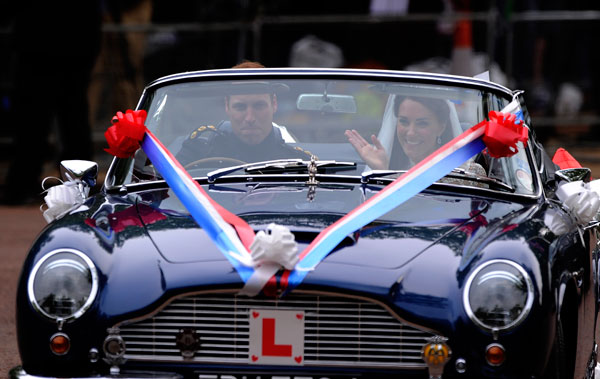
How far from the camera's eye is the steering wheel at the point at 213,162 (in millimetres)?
5118

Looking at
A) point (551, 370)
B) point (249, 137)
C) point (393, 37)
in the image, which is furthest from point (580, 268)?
point (393, 37)

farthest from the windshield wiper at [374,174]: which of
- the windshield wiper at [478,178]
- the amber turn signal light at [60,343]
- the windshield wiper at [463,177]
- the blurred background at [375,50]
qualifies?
the blurred background at [375,50]

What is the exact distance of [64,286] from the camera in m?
4.01

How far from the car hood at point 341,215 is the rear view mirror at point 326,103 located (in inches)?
26.4

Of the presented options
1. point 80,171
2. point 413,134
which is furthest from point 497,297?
point 80,171

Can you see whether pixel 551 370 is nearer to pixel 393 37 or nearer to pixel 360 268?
pixel 360 268

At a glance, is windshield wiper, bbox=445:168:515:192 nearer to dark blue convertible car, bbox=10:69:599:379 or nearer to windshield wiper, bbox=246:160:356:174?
dark blue convertible car, bbox=10:69:599:379

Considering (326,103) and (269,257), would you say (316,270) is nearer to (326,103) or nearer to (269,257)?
(269,257)

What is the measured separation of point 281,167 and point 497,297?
144 centimetres

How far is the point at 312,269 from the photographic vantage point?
3.90 m

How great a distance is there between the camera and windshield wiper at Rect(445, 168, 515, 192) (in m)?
4.91

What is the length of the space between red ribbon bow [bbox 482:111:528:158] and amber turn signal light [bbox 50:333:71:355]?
1951 mm

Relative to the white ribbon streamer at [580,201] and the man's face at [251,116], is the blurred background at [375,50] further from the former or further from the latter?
the white ribbon streamer at [580,201]

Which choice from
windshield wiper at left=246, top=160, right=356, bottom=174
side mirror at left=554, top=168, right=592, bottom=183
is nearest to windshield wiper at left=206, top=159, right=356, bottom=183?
windshield wiper at left=246, top=160, right=356, bottom=174
